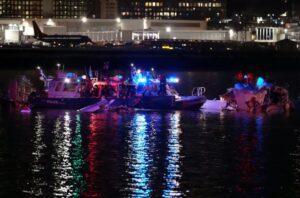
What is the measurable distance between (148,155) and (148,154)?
31 centimetres

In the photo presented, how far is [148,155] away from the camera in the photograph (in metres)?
42.2

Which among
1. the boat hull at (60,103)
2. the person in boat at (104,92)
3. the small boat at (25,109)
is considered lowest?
the small boat at (25,109)

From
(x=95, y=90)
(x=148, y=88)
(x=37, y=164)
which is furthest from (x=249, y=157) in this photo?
(x=95, y=90)

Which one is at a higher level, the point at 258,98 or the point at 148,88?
the point at 148,88

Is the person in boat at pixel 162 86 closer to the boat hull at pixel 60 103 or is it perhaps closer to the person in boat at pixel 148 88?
the person in boat at pixel 148 88

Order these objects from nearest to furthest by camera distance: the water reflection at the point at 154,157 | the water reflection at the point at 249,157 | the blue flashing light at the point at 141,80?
1. the water reflection at the point at 154,157
2. the water reflection at the point at 249,157
3. the blue flashing light at the point at 141,80

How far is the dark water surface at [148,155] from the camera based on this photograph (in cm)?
3450

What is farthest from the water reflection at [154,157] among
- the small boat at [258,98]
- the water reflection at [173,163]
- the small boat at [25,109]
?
the small boat at [25,109]

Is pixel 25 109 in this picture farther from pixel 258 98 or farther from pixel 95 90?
pixel 258 98

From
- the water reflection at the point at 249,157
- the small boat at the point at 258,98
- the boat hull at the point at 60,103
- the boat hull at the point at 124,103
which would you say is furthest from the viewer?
the boat hull at the point at 60,103

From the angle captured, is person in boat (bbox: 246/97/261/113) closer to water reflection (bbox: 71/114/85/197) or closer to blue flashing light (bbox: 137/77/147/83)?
blue flashing light (bbox: 137/77/147/83)

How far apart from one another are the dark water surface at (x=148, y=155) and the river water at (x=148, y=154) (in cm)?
4

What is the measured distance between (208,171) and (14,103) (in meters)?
29.6

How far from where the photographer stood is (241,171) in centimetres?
3812
